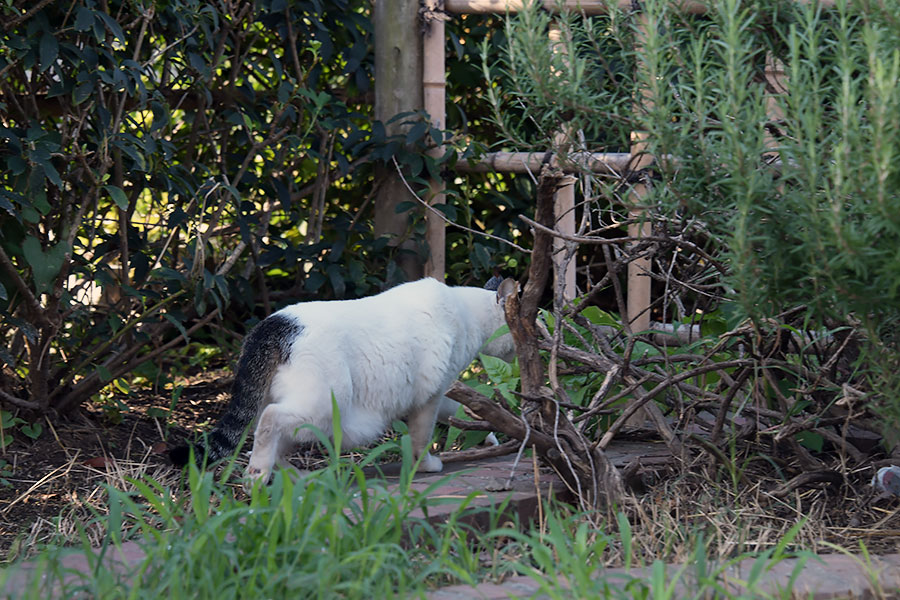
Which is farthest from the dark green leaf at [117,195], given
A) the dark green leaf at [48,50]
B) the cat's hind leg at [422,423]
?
the cat's hind leg at [422,423]

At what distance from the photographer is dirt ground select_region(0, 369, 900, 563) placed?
2854 millimetres

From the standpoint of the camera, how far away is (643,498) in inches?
119

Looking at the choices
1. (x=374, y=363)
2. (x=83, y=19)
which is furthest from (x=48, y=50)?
(x=374, y=363)

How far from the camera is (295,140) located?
14.4 ft

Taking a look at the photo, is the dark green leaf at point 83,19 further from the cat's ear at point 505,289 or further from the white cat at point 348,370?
the cat's ear at point 505,289

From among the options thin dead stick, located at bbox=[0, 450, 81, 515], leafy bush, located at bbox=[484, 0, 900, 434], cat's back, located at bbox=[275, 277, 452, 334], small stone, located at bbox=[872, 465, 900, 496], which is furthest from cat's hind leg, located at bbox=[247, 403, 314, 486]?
small stone, located at bbox=[872, 465, 900, 496]

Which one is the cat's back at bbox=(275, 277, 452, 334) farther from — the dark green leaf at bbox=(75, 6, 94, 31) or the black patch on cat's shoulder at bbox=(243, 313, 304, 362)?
the dark green leaf at bbox=(75, 6, 94, 31)

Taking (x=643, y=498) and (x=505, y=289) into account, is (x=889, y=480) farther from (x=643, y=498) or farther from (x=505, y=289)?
(x=505, y=289)

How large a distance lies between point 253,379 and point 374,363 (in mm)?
426

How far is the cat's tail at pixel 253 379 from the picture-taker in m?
3.38

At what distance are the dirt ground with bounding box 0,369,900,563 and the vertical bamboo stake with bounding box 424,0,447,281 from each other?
3.98 feet

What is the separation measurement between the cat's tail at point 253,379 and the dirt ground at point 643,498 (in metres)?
0.34

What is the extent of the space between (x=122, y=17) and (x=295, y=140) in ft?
2.89

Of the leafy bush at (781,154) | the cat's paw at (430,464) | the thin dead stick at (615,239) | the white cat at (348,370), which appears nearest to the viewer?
the leafy bush at (781,154)
